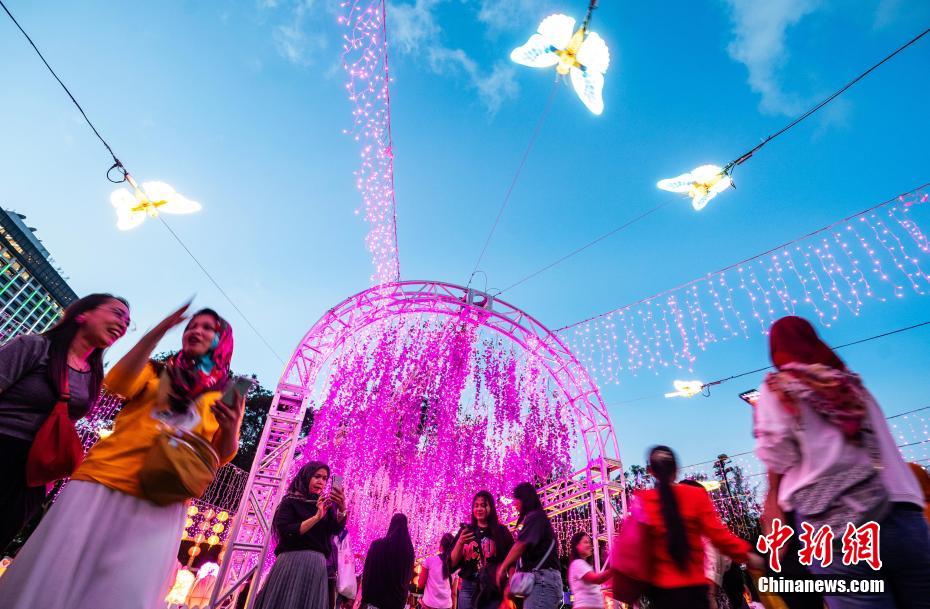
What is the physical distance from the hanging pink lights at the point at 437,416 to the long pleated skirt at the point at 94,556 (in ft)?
27.4

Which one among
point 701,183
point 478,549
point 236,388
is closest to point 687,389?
point 701,183

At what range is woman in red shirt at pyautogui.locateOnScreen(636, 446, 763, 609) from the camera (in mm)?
1901

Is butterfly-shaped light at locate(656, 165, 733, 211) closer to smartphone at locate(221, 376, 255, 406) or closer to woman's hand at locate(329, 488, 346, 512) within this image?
woman's hand at locate(329, 488, 346, 512)

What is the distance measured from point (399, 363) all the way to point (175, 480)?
937 centimetres

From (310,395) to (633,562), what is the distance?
6.40 meters

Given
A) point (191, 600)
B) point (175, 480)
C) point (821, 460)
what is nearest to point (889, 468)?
point (821, 460)

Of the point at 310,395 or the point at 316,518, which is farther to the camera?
the point at 310,395

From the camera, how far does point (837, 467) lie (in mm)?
1405

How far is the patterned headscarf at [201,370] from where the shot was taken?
154cm

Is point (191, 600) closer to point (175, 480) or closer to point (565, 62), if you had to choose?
point (175, 480)

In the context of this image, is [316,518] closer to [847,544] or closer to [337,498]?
[337,498]

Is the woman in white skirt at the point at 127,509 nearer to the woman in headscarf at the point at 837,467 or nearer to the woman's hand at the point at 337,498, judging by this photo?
the woman's hand at the point at 337,498

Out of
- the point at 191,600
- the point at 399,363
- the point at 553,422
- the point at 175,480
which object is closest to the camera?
the point at 175,480

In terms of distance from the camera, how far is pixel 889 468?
1.34 metres
